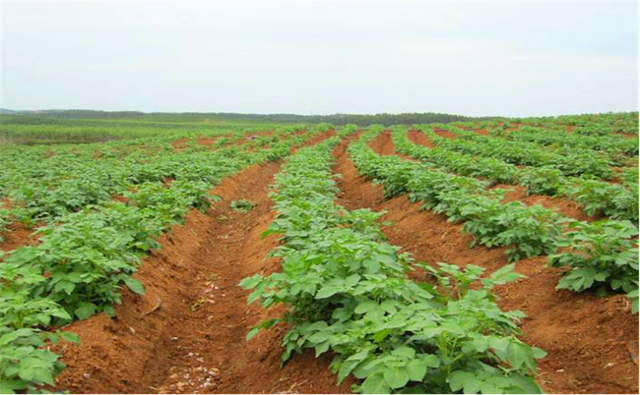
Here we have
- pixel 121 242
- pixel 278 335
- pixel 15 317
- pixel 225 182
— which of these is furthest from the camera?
pixel 225 182

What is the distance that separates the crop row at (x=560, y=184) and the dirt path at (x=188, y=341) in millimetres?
4419

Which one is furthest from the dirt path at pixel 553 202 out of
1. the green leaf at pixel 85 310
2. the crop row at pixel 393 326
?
the green leaf at pixel 85 310

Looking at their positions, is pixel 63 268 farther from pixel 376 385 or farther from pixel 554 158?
pixel 554 158

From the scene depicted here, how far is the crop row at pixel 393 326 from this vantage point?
2844 mm

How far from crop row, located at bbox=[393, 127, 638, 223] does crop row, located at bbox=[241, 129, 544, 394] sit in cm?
365

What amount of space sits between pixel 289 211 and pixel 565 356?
3.78 meters

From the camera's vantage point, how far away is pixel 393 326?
118 inches

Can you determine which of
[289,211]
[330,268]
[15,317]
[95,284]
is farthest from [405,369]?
[289,211]

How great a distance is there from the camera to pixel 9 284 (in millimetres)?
4215

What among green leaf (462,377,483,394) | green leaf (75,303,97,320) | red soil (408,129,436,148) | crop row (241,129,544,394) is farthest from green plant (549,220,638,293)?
red soil (408,129,436,148)

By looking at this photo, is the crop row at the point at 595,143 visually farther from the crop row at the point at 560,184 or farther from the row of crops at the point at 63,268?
the row of crops at the point at 63,268

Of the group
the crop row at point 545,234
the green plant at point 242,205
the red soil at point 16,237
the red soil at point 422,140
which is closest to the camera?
the crop row at point 545,234

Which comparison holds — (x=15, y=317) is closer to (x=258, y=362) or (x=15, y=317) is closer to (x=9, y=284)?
(x=9, y=284)

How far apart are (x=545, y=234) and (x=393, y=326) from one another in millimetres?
3795
